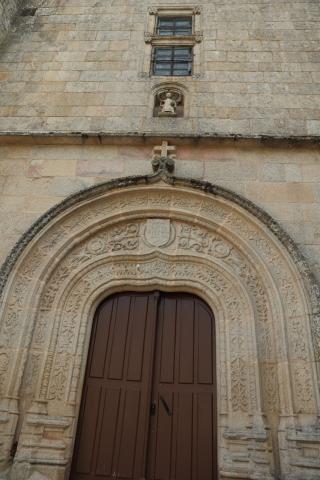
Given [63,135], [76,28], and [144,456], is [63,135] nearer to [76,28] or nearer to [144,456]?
[76,28]

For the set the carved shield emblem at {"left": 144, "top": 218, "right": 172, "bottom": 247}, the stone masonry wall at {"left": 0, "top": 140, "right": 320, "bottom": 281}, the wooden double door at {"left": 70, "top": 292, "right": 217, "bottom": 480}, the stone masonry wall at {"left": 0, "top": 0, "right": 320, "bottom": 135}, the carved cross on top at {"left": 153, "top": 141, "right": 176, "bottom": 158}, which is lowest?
the wooden double door at {"left": 70, "top": 292, "right": 217, "bottom": 480}

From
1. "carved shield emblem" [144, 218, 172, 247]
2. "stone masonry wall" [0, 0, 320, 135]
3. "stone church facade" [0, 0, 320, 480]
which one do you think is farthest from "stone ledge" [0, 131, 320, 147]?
"carved shield emblem" [144, 218, 172, 247]

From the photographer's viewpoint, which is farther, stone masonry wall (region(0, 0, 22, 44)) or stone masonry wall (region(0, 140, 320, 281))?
stone masonry wall (region(0, 0, 22, 44))

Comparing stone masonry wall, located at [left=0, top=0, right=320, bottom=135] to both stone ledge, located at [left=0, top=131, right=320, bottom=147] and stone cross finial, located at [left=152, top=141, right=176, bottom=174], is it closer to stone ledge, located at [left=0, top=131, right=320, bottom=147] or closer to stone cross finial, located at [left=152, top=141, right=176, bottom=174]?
stone ledge, located at [left=0, top=131, right=320, bottom=147]

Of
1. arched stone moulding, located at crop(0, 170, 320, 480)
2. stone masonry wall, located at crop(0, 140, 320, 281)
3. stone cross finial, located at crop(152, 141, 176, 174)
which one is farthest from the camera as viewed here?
stone cross finial, located at crop(152, 141, 176, 174)

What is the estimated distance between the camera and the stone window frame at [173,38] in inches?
247

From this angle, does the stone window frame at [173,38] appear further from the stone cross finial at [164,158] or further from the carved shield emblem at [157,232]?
the carved shield emblem at [157,232]

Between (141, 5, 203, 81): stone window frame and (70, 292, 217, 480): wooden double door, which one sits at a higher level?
(141, 5, 203, 81): stone window frame

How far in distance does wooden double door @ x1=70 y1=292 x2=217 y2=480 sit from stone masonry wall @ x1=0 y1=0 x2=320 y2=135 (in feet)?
8.80

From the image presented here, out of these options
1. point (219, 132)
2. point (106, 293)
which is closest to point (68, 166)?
point (106, 293)

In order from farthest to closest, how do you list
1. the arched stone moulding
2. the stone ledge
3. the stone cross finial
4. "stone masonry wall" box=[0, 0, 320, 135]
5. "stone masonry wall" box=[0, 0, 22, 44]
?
"stone masonry wall" box=[0, 0, 22, 44]
"stone masonry wall" box=[0, 0, 320, 135]
the stone ledge
the stone cross finial
the arched stone moulding

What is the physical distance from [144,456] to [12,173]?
12.7 ft

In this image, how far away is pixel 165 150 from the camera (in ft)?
16.8

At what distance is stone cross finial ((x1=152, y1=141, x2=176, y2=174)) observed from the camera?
494 cm
